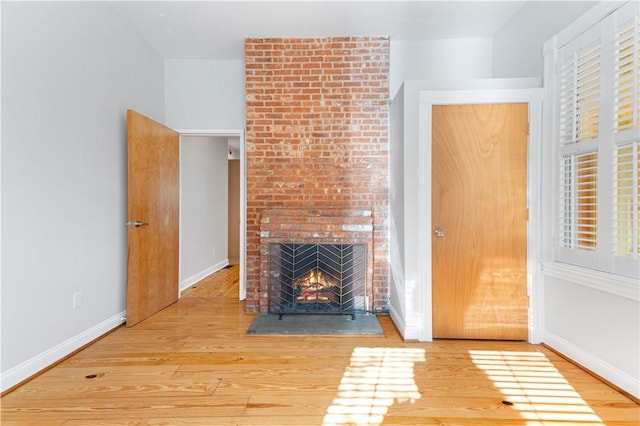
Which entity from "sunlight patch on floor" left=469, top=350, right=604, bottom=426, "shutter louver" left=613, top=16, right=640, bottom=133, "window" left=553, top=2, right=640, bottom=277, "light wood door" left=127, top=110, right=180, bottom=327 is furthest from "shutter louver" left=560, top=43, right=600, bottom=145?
"light wood door" left=127, top=110, right=180, bottom=327

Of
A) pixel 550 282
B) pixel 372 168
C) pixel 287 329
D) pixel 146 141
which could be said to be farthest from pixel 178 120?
pixel 550 282

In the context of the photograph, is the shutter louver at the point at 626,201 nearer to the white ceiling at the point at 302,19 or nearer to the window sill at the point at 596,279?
the window sill at the point at 596,279

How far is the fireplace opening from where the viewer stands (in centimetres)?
313

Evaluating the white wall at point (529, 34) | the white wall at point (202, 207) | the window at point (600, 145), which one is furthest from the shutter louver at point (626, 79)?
the white wall at point (202, 207)

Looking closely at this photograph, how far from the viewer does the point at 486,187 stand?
8.20 feet

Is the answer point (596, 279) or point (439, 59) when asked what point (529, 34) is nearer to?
point (439, 59)

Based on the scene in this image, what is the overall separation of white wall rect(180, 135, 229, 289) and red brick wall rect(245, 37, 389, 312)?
1416 millimetres

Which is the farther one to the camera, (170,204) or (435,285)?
(170,204)

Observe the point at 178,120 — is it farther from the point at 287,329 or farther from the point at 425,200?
the point at 425,200

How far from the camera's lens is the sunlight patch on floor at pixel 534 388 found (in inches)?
63.9

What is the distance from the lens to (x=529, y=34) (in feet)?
8.91

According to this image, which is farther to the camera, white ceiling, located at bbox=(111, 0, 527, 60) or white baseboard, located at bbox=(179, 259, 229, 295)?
white baseboard, located at bbox=(179, 259, 229, 295)

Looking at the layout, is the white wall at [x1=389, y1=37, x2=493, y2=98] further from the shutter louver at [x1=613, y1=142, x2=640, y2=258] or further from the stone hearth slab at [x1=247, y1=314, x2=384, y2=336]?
the stone hearth slab at [x1=247, y1=314, x2=384, y2=336]

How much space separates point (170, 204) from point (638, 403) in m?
4.05
